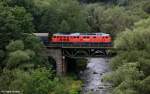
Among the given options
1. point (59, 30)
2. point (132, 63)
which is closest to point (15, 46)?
point (132, 63)

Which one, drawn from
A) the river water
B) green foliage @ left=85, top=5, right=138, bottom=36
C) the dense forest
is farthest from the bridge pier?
green foliage @ left=85, top=5, right=138, bottom=36

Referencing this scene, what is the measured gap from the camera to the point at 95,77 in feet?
254

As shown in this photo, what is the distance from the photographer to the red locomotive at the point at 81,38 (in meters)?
76.2

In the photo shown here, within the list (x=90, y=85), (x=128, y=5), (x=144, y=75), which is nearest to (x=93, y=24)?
(x=128, y=5)

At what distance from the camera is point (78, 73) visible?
80812 millimetres

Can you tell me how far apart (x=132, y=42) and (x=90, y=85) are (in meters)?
12.1

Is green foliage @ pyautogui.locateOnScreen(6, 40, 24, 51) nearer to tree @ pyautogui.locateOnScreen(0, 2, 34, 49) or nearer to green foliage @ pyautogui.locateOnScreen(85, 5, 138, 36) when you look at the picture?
tree @ pyautogui.locateOnScreen(0, 2, 34, 49)

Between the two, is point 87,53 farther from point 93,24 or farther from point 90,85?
point 93,24

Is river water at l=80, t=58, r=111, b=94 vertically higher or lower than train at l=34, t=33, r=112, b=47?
lower

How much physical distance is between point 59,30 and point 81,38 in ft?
30.7

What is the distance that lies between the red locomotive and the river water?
18.2ft

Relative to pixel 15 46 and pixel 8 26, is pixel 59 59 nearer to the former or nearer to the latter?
pixel 8 26

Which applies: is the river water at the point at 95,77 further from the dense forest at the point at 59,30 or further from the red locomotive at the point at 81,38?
the red locomotive at the point at 81,38

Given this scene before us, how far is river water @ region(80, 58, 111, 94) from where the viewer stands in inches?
2726
